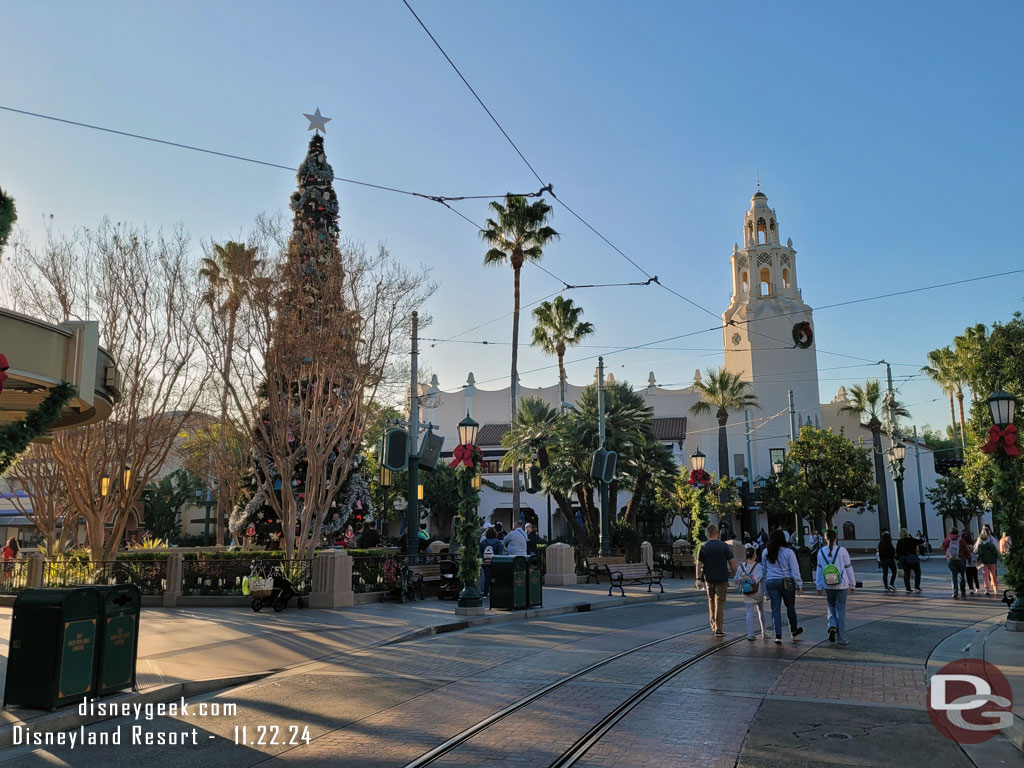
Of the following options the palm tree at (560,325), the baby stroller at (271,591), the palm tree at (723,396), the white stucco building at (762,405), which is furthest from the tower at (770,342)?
the baby stroller at (271,591)

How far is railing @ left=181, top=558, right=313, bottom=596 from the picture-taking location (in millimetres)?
18312

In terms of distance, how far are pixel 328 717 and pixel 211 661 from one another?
12.8 feet

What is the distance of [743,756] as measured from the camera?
6281 mm

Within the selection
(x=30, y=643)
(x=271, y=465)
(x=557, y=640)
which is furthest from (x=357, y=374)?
(x=30, y=643)

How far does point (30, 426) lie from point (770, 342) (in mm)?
54960

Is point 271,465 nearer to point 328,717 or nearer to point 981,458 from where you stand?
point 328,717

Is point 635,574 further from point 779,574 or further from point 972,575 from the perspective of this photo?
point 779,574

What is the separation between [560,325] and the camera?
41.9 m

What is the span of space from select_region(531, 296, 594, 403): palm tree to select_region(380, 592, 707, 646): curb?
2088 centimetres

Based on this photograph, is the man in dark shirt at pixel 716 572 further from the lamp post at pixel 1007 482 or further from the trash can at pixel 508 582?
the trash can at pixel 508 582

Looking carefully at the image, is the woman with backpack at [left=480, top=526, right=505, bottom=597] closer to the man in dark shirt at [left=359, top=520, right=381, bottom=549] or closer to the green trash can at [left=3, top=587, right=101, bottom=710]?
the man in dark shirt at [left=359, top=520, right=381, bottom=549]

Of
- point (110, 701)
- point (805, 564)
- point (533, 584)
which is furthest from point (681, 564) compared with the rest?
point (110, 701)

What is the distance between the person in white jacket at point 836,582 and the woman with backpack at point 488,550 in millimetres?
8636

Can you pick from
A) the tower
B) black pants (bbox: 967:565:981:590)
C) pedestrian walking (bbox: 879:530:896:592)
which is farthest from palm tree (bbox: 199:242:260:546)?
the tower
